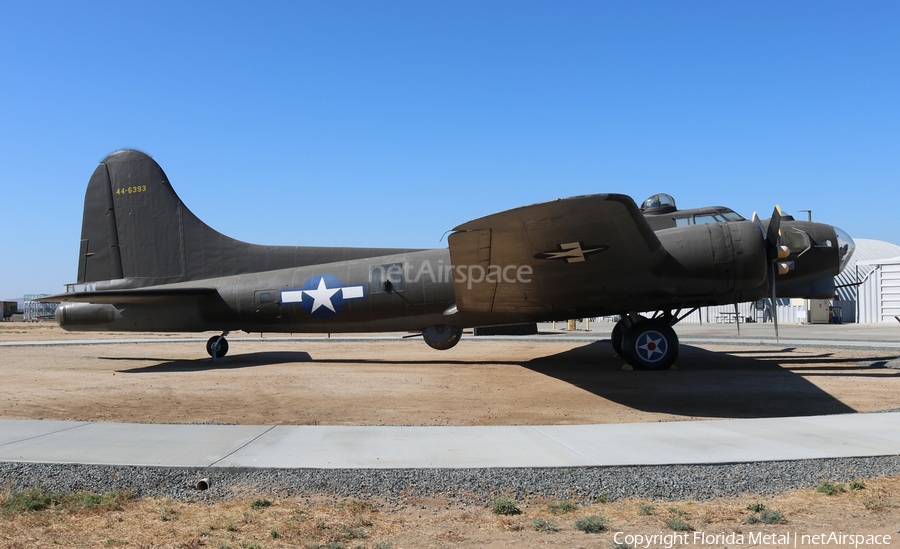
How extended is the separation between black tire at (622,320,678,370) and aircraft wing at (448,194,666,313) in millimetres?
1259

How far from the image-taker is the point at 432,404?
396 inches

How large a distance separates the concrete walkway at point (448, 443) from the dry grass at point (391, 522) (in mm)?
927

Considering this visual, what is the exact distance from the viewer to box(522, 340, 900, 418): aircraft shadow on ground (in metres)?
9.48

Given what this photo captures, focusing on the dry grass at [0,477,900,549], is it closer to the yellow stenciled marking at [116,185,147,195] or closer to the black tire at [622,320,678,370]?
the black tire at [622,320,678,370]

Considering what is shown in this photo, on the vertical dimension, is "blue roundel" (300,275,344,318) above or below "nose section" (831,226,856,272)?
below

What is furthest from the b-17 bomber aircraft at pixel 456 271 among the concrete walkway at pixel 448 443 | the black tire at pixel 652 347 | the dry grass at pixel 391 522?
the dry grass at pixel 391 522

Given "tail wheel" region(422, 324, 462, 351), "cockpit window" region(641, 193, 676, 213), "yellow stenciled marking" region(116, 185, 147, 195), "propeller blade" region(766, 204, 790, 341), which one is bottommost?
"tail wheel" region(422, 324, 462, 351)

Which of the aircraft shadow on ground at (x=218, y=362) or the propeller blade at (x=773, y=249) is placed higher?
the propeller blade at (x=773, y=249)

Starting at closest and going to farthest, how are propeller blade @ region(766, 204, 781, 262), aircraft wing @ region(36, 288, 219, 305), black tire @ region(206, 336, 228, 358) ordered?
propeller blade @ region(766, 204, 781, 262)
aircraft wing @ region(36, 288, 219, 305)
black tire @ region(206, 336, 228, 358)

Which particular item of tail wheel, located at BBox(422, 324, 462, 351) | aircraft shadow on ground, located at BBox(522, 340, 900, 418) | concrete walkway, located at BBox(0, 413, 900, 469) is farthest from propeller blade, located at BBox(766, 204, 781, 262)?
tail wheel, located at BBox(422, 324, 462, 351)

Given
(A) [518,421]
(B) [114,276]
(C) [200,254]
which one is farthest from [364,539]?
(B) [114,276]

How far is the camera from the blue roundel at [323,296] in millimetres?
15680

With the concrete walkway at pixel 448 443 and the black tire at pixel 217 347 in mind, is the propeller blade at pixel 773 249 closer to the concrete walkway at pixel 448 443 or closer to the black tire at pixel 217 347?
the concrete walkway at pixel 448 443

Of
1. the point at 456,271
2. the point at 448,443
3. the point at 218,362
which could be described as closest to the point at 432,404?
the point at 456,271
